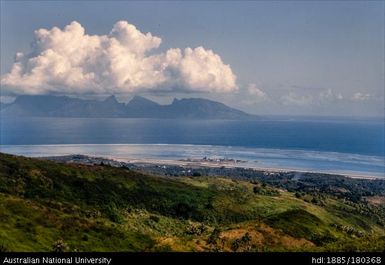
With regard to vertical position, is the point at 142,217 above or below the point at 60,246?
below

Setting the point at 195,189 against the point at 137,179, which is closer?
the point at 137,179

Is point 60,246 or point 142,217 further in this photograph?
point 142,217

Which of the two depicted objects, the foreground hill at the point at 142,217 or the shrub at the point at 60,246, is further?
the foreground hill at the point at 142,217

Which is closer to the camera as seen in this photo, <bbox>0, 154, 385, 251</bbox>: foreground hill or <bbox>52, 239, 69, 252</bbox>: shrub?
<bbox>52, 239, 69, 252</bbox>: shrub

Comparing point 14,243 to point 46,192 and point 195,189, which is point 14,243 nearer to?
point 46,192
